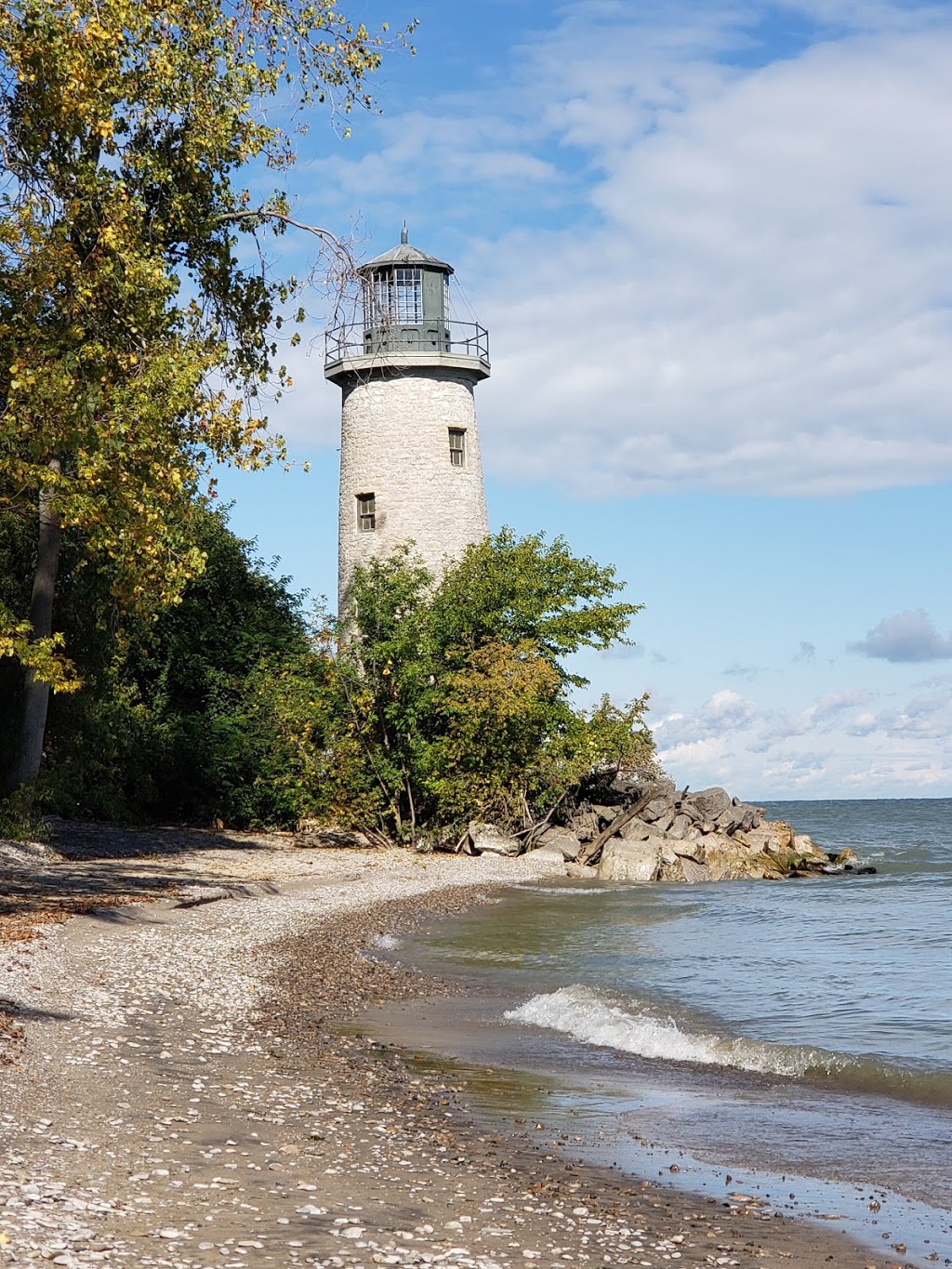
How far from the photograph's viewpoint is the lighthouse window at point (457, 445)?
35909 mm

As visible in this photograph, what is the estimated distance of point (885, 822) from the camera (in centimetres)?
7781

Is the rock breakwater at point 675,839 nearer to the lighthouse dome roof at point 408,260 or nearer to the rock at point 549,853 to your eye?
the rock at point 549,853

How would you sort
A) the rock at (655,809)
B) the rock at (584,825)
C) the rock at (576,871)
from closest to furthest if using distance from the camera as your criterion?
the rock at (576,871) → the rock at (584,825) → the rock at (655,809)

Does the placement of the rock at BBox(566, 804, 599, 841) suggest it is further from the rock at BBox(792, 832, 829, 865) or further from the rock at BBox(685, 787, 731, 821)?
the rock at BBox(792, 832, 829, 865)

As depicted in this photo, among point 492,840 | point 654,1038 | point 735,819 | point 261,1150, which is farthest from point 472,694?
point 261,1150

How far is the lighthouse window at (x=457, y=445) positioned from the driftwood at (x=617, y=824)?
1010 centimetres

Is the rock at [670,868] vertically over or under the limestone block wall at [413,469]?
under

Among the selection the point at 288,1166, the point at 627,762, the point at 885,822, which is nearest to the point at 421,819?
the point at 627,762

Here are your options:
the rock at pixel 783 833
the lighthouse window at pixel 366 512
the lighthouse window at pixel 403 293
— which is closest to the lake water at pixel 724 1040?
the rock at pixel 783 833

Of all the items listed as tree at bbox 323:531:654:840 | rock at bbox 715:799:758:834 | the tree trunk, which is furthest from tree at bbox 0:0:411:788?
rock at bbox 715:799:758:834

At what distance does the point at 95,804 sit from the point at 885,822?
58.4m

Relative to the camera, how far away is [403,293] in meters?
35.4

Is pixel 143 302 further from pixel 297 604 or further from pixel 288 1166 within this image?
pixel 297 604

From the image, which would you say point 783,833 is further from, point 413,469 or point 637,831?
point 413,469
